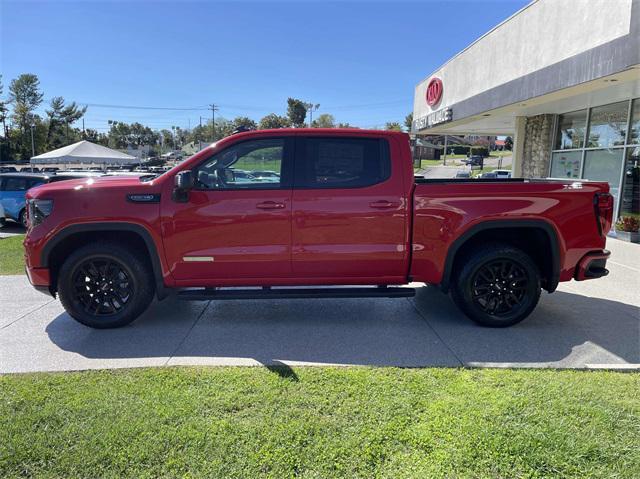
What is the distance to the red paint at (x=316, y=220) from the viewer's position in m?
4.22

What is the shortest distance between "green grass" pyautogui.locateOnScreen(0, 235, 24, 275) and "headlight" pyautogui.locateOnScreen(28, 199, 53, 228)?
3.49 meters

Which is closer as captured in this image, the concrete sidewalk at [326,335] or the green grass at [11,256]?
the concrete sidewalk at [326,335]

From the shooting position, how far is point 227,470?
2.41m

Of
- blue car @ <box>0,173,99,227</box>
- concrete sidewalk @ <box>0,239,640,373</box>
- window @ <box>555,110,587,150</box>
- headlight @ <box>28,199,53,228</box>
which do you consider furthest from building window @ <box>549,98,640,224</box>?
blue car @ <box>0,173,99,227</box>

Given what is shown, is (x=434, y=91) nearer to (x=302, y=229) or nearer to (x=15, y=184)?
(x=15, y=184)

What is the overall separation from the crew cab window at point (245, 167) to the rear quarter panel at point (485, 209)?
1.47 m

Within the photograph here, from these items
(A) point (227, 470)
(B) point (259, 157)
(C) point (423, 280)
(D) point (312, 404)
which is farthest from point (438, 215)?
(A) point (227, 470)

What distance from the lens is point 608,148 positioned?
435 inches

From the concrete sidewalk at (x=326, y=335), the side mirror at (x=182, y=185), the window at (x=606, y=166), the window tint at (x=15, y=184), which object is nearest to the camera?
the concrete sidewalk at (x=326, y=335)

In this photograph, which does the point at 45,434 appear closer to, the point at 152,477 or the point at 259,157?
the point at 152,477

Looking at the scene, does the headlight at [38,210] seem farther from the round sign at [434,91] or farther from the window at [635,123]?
the round sign at [434,91]

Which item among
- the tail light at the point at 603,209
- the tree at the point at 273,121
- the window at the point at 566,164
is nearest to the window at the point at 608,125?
the window at the point at 566,164

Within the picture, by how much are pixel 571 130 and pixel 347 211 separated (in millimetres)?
11633

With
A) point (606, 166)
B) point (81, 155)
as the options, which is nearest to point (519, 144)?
point (606, 166)
